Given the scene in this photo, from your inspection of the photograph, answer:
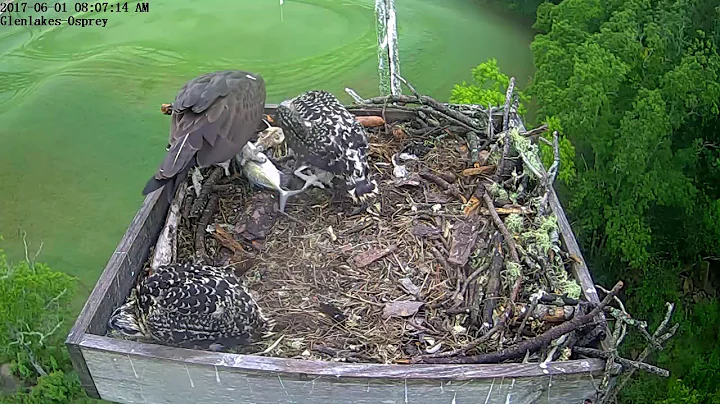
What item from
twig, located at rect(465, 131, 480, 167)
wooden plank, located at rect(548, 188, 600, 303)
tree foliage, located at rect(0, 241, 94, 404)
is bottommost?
tree foliage, located at rect(0, 241, 94, 404)

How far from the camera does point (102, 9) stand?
572 cm

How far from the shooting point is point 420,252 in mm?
2328

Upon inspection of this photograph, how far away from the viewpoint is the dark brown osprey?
2225 mm

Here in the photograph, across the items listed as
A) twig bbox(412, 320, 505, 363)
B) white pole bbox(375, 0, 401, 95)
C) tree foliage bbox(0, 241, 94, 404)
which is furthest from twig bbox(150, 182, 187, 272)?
white pole bbox(375, 0, 401, 95)

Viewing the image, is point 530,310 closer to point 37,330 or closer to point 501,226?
point 501,226

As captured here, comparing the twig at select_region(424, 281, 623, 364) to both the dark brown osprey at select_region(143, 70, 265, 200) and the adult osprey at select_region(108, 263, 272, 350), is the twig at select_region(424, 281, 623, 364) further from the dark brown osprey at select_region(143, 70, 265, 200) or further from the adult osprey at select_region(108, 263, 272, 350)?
the dark brown osprey at select_region(143, 70, 265, 200)

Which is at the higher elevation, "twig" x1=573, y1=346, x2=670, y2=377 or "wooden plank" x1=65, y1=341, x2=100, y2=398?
"twig" x1=573, y1=346, x2=670, y2=377

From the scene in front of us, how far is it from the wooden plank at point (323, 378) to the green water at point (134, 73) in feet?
8.69

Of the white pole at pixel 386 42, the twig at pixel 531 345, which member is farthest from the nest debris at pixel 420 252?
the white pole at pixel 386 42

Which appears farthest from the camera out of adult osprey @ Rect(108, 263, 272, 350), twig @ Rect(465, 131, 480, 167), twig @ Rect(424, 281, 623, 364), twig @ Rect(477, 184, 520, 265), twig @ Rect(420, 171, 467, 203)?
twig @ Rect(465, 131, 480, 167)

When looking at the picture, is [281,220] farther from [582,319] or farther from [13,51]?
[13,51]

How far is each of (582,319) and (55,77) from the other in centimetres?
438

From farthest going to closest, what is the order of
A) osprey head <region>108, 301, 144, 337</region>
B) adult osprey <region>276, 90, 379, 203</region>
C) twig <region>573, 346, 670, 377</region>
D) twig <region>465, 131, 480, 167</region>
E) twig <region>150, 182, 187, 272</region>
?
twig <region>465, 131, 480, 167</region>
adult osprey <region>276, 90, 379, 203</region>
twig <region>150, 182, 187, 272</region>
osprey head <region>108, 301, 144, 337</region>
twig <region>573, 346, 670, 377</region>

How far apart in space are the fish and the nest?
1.7 inches
